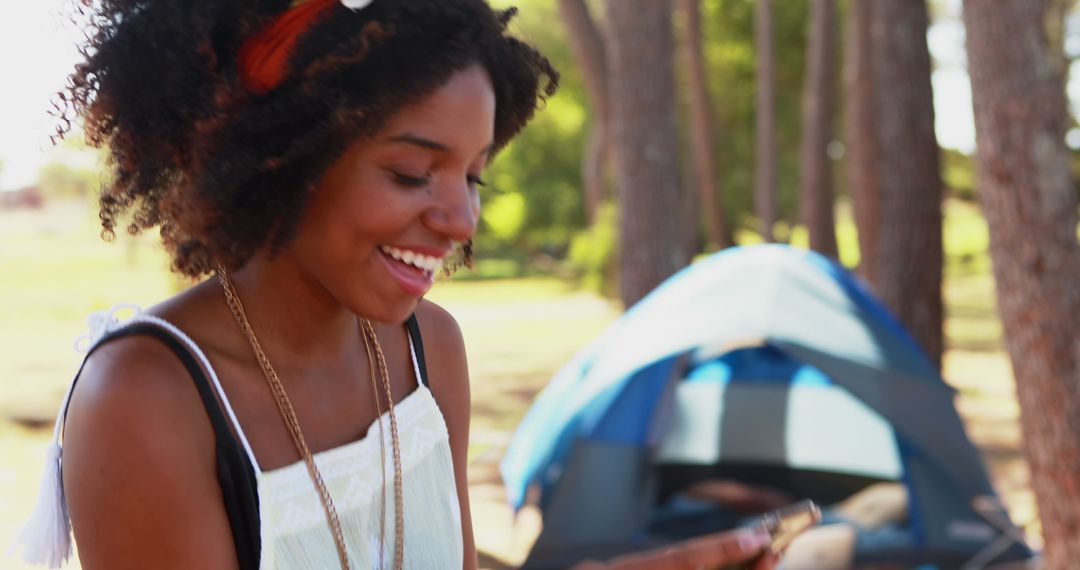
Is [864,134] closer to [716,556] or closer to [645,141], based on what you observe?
[645,141]

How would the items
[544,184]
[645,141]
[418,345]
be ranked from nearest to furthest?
[418,345], [645,141], [544,184]

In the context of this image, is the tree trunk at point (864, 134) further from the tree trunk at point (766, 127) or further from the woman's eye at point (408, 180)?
the woman's eye at point (408, 180)

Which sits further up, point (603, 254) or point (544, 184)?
point (544, 184)

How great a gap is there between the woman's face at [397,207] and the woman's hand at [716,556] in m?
0.37

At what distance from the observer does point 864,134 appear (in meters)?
9.25

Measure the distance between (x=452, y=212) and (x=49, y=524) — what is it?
548mm

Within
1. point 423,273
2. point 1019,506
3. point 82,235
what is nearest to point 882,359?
point 1019,506

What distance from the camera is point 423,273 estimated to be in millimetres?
1369

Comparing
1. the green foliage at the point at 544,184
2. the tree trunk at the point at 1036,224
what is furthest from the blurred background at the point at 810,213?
the green foliage at the point at 544,184

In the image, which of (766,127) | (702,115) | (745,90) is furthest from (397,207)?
(745,90)

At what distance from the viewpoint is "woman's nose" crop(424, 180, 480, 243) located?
53.4 inches

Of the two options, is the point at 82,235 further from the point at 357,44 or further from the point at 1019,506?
the point at 357,44

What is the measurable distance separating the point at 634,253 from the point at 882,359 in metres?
2.48

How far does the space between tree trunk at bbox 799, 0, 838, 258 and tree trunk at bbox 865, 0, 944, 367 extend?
3.96 metres
